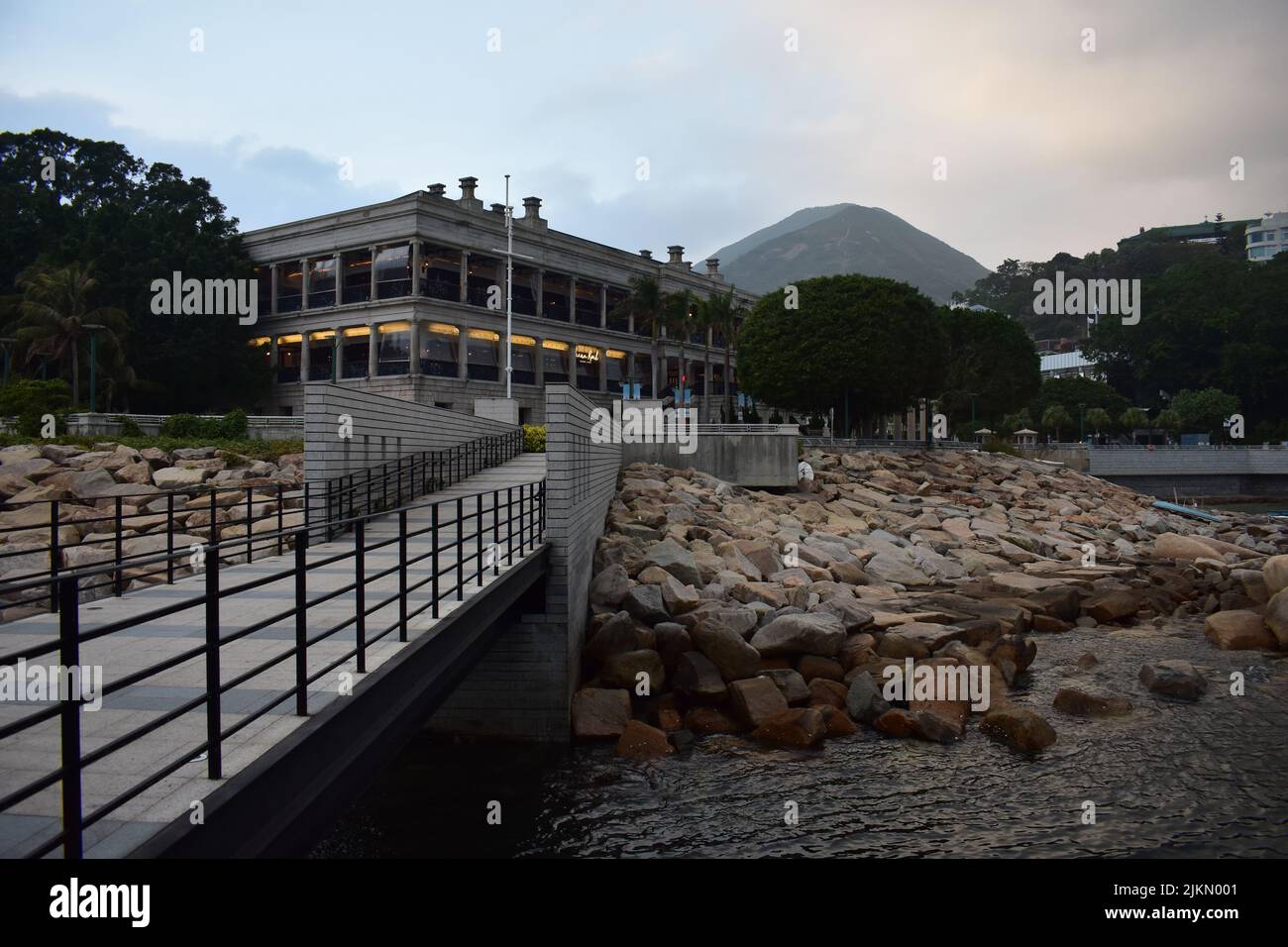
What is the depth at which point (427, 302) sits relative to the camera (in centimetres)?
4694

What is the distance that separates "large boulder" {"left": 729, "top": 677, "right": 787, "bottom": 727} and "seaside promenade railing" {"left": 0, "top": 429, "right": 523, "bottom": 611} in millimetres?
5904

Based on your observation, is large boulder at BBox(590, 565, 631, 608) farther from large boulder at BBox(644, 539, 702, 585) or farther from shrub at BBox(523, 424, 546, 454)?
shrub at BBox(523, 424, 546, 454)

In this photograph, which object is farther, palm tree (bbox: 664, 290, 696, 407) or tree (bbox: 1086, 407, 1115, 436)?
tree (bbox: 1086, 407, 1115, 436)

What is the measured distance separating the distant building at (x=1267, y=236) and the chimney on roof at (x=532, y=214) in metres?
148

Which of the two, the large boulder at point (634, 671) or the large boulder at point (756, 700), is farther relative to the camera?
the large boulder at point (634, 671)

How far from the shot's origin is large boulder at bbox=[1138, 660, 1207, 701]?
542 inches

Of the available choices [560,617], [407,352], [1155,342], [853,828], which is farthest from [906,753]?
[1155,342]

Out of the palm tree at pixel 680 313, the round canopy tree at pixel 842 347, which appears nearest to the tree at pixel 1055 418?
the round canopy tree at pixel 842 347

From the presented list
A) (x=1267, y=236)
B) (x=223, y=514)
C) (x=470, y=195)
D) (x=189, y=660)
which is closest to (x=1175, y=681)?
(x=189, y=660)

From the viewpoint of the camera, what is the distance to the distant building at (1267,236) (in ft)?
495

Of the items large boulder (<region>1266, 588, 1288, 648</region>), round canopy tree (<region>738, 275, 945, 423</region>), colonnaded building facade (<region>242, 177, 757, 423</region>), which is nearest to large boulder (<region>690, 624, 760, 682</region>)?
large boulder (<region>1266, 588, 1288, 648</region>)

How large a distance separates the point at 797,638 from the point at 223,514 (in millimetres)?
12677

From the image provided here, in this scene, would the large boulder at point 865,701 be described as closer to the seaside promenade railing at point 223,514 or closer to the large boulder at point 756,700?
the large boulder at point 756,700

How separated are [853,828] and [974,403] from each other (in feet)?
226
